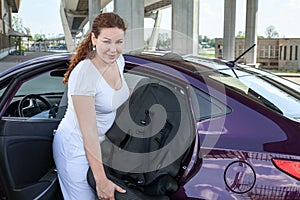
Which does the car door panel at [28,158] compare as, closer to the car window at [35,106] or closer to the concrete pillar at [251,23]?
the car window at [35,106]

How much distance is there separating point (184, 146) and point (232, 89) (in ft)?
1.33

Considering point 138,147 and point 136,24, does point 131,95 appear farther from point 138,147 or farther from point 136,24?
point 136,24

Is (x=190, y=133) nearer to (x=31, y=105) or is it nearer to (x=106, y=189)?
(x=106, y=189)

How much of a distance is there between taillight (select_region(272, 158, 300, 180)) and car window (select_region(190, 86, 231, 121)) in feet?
1.12

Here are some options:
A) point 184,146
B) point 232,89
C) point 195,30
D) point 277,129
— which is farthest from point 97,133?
point 195,30

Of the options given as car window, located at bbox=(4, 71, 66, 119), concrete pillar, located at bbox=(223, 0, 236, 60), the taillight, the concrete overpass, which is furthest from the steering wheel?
concrete pillar, located at bbox=(223, 0, 236, 60)

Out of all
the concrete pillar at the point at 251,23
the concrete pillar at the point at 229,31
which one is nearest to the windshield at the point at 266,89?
the concrete pillar at the point at 251,23

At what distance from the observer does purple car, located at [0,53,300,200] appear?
1.74 meters

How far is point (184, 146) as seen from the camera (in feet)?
6.36

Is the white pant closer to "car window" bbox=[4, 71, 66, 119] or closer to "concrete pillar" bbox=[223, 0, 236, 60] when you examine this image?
"car window" bbox=[4, 71, 66, 119]

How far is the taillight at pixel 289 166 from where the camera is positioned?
67.4 inches

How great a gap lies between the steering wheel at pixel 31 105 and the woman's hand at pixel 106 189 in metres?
1.35

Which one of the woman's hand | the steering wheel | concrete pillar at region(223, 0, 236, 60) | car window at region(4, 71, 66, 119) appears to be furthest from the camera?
concrete pillar at region(223, 0, 236, 60)

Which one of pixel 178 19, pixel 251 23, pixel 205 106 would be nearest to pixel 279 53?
pixel 251 23
